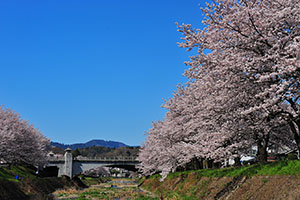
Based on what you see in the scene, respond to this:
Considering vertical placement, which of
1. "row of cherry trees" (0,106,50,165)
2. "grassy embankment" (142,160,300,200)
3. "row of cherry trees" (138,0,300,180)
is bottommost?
"grassy embankment" (142,160,300,200)

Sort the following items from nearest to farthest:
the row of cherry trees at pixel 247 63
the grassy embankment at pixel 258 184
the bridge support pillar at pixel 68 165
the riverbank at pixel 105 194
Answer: the grassy embankment at pixel 258 184 < the row of cherry trees at pixel 247 63 < the riverbank at pixel 105 194 < the bridge support pillar at pixel 68 165

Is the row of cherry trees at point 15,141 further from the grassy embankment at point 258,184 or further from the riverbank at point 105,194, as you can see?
the grassy embankment at point 258,184

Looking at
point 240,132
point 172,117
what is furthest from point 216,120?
point 172,117

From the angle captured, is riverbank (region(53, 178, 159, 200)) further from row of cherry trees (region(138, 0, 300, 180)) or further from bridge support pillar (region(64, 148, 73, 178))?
bridge support pillar (region(64, 148, 73, 178))

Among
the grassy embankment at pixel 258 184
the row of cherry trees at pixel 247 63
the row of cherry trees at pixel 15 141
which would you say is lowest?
the grassy embankment at pixel 258 184

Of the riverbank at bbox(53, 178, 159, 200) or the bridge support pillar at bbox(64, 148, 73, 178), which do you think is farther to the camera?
the bridge support pillar at bbox(64, 148, 73, 178)

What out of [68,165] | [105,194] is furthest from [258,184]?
[68,165]

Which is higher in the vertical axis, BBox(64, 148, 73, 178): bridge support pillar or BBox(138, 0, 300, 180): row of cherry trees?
BBox(64, 148, 73, 178): bridge support pillar

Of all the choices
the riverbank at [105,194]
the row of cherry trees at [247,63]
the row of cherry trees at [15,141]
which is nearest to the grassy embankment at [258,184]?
the row of cherry trees at [247,63]

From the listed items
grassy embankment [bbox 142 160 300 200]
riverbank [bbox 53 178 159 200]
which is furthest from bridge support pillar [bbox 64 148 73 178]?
grassy embankment [bbox 142 160 300 200]

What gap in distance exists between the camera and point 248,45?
15273 mm

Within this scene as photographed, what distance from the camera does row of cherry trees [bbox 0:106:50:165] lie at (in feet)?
153

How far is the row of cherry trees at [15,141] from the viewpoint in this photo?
153 ft

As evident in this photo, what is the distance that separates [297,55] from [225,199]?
8348 mm
